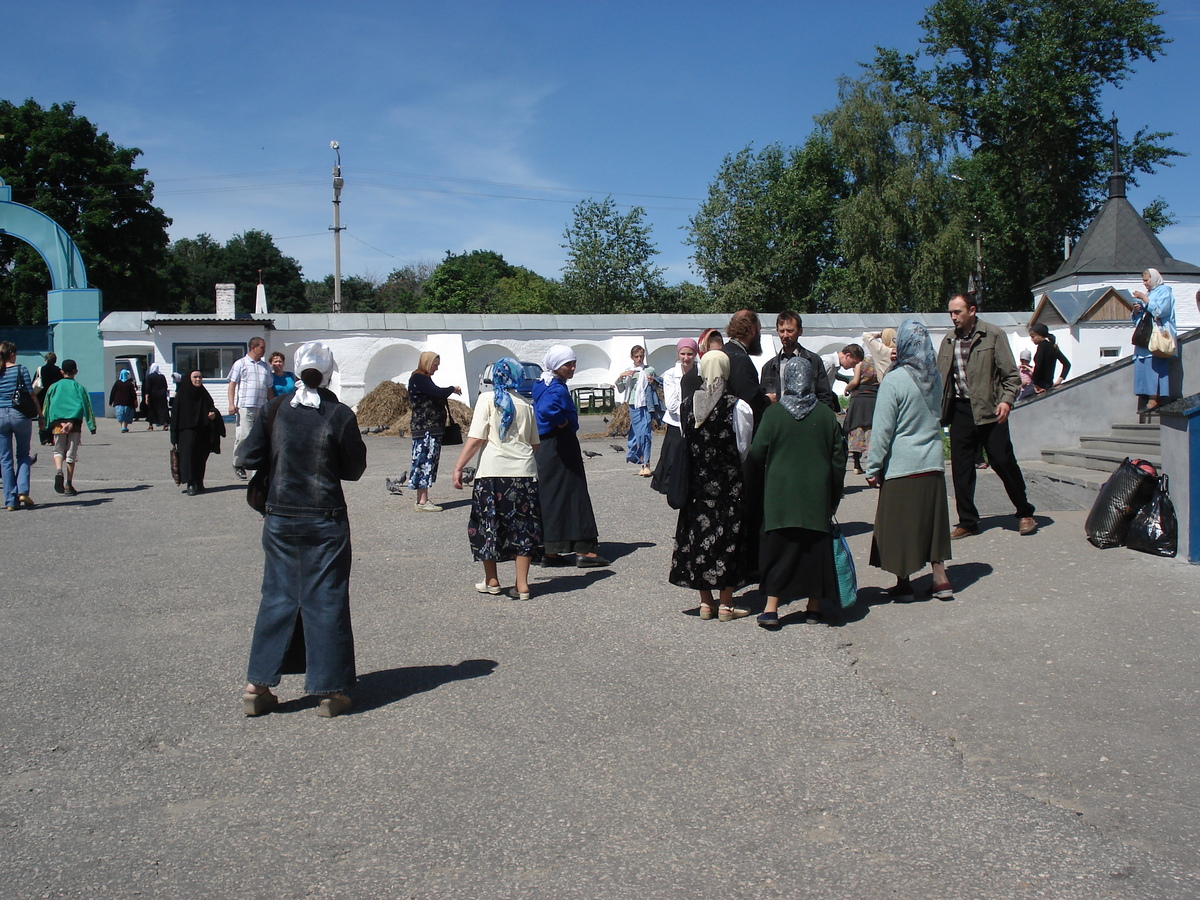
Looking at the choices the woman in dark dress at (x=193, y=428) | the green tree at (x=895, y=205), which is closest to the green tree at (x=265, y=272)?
the green tree at (x=895, y=205)

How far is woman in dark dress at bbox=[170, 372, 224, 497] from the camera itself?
1234 cm

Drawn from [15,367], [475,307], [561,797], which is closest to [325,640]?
[561,797]

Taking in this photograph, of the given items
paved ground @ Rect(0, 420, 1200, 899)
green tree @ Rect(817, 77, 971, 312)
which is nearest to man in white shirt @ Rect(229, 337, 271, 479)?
paved ground @ Rect(0, 420, 1200, 899)

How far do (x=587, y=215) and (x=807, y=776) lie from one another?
142ft

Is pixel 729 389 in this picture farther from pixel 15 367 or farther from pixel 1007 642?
pixel 15 367

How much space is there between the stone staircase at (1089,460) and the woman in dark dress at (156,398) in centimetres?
1987

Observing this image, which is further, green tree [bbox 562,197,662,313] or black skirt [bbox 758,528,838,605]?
green tree [bbox 562,197,662,313]

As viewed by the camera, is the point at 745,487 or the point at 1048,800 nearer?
the point at 1048,800

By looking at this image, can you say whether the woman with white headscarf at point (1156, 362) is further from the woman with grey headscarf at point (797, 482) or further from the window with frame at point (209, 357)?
the window with frame at point (209, 357)

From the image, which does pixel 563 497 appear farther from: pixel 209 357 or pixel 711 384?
pixel 209 357

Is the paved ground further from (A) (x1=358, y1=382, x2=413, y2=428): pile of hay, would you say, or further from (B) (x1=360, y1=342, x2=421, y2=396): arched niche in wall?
(B) (x1=360, y1=342, x2=421, y2=396): arched niche in wall

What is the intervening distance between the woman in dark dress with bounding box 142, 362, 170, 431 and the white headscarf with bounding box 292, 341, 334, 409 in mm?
20796

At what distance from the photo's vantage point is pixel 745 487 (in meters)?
6.04

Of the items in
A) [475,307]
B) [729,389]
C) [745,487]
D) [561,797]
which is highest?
[475,307]
